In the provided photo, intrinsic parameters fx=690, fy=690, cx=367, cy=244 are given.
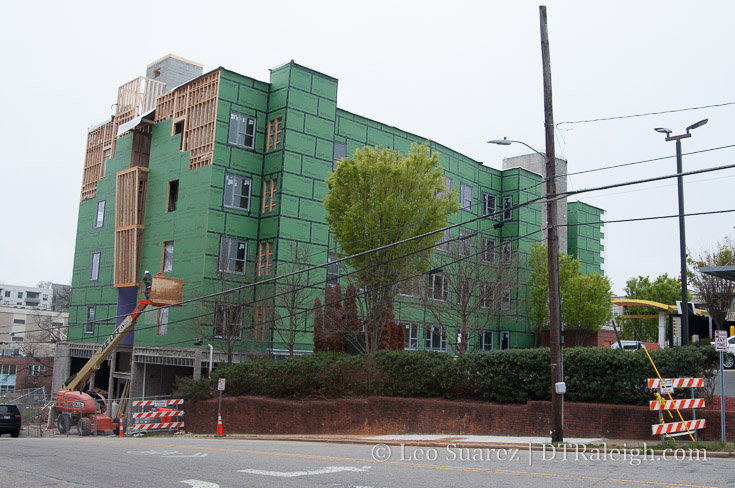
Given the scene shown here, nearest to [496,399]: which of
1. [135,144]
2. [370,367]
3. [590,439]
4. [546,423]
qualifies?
[546,423]

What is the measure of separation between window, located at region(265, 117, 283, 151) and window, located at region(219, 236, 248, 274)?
5.71 metres

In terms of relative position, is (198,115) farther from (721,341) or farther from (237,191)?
(721,341)

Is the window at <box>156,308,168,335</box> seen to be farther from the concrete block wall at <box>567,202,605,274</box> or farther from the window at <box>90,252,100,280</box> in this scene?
the concrete block wall at <box>567,202,605,274</box>

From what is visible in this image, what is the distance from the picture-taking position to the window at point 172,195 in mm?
40375

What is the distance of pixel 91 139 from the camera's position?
49344mm

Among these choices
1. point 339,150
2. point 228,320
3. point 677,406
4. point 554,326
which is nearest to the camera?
point 677,406

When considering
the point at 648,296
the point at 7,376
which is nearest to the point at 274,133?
the point at 648,296

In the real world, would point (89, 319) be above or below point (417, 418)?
above

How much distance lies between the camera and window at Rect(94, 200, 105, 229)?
46.5m

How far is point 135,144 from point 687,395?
36339 millimetres

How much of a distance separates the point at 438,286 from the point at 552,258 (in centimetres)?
2014

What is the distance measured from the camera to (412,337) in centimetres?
4441

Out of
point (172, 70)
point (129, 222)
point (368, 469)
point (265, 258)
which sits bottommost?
point (368, 469)

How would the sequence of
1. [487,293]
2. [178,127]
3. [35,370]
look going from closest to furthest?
[487,293] < [178,127] < [35,370]
